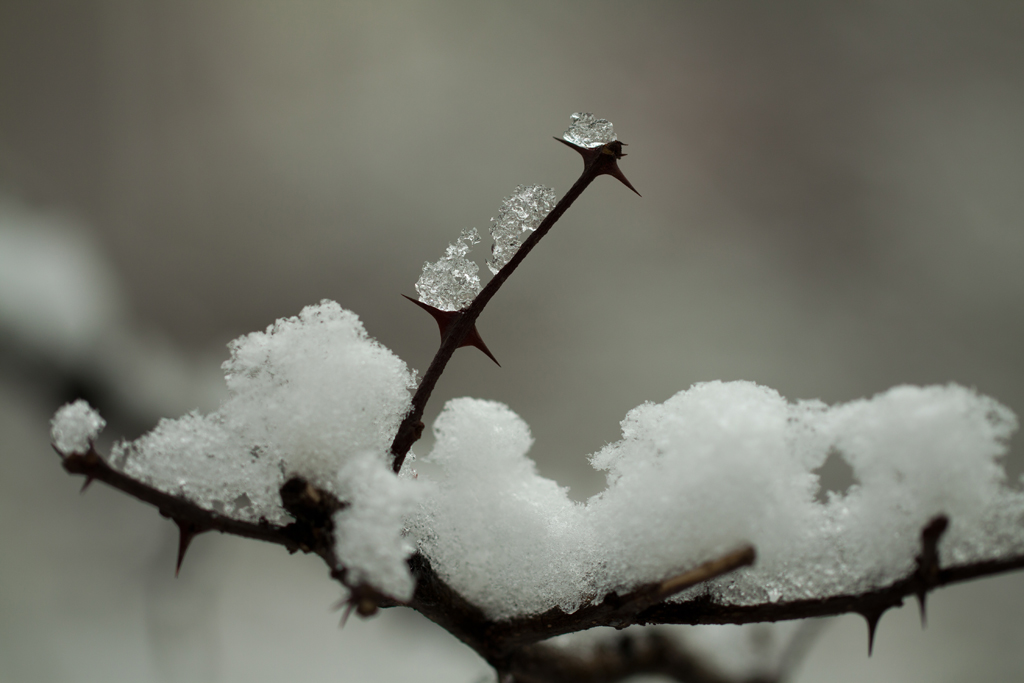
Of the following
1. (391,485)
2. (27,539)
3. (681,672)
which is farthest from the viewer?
(27,539)

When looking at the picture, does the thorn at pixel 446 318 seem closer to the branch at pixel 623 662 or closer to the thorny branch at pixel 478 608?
the thorny branch at pixel 478 608

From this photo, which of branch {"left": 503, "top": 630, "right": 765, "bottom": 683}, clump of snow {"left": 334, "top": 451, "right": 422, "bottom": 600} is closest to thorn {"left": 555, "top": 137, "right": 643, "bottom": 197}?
clump of snow {"left": 334, "top": 451, "right": 422, "bottom": 600}

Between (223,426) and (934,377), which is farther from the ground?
(934,377)

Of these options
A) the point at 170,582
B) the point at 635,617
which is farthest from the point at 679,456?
the point at 170,582

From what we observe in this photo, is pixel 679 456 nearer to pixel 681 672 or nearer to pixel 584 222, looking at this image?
pixel 681 672

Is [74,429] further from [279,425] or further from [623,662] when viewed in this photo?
[623,662]

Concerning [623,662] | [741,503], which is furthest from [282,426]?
[623,662]
